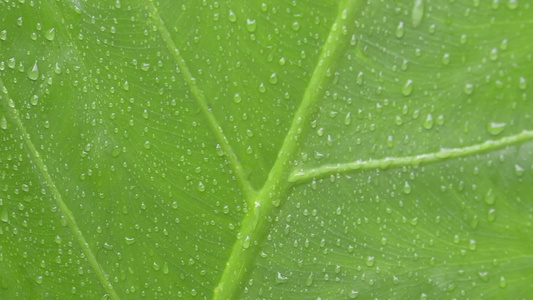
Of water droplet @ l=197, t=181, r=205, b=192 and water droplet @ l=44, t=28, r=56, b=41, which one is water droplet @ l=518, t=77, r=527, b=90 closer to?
water droplet @ l=197, t=181, r=205, b=192

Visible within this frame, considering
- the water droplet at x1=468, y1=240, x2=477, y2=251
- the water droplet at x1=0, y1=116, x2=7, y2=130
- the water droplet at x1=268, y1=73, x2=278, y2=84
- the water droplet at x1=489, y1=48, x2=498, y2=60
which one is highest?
the water droplet at x1=0, y1=116, x2=7, y2=130

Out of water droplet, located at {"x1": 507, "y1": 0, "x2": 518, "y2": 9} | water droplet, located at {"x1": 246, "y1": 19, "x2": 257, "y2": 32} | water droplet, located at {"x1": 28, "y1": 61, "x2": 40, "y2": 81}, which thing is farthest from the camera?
water droplet, located at {"x1": 28, "y1": 61, "x2": 40, "y2": 81}

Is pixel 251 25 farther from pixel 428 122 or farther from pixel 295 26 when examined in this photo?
pixel 428 122

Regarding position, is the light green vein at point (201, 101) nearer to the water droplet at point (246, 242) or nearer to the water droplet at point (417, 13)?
the water droplet at point (246, 242)

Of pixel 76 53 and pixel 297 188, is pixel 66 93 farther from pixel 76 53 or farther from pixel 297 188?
pixel 297 188

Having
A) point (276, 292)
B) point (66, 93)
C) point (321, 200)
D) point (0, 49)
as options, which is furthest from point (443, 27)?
point (0, 49)

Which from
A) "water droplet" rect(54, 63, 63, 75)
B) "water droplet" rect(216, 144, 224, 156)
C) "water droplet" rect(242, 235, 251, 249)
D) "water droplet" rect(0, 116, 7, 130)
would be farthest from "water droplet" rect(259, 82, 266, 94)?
"water droplet" rect(0, 116, 7, 130)
